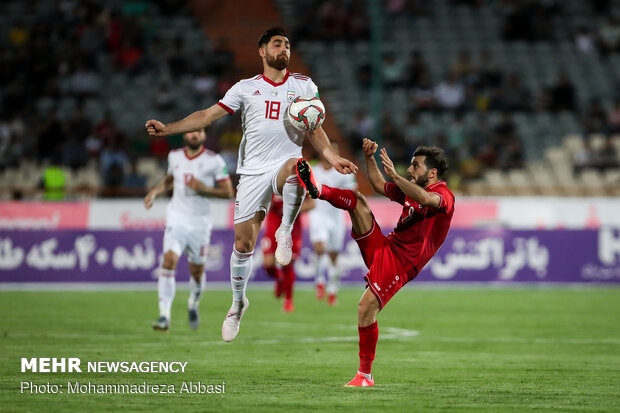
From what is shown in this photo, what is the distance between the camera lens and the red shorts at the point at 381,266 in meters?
9.58

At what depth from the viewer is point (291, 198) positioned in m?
10.4

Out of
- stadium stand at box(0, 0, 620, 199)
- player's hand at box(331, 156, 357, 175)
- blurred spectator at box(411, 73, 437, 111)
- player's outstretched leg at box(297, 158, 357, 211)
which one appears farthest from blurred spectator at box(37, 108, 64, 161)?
player's hand at box(331, 156, 357, 175)

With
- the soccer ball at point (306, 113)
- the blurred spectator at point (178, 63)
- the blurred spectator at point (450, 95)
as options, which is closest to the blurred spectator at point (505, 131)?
the blurred spectator at point (450, 95)

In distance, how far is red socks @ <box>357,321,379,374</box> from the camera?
30.8ft

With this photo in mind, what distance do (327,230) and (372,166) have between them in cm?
1108

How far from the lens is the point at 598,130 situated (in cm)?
2931

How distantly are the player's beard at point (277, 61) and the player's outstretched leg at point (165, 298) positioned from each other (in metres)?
4.70

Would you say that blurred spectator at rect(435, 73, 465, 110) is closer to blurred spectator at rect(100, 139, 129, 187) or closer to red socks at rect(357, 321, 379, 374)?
blurred spectator at rect(100, 139, 129, 187)

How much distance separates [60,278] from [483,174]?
38.4ft

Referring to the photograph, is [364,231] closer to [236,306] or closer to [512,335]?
[236,306]

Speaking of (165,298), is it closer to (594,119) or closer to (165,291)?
(165,291)

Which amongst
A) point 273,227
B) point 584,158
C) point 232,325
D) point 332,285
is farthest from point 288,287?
point 584,158

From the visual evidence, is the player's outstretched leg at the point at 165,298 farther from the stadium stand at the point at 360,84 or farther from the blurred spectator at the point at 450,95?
the blurred spectator at the point at 450,95

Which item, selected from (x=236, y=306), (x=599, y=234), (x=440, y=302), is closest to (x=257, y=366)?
(x=236, y=306)
